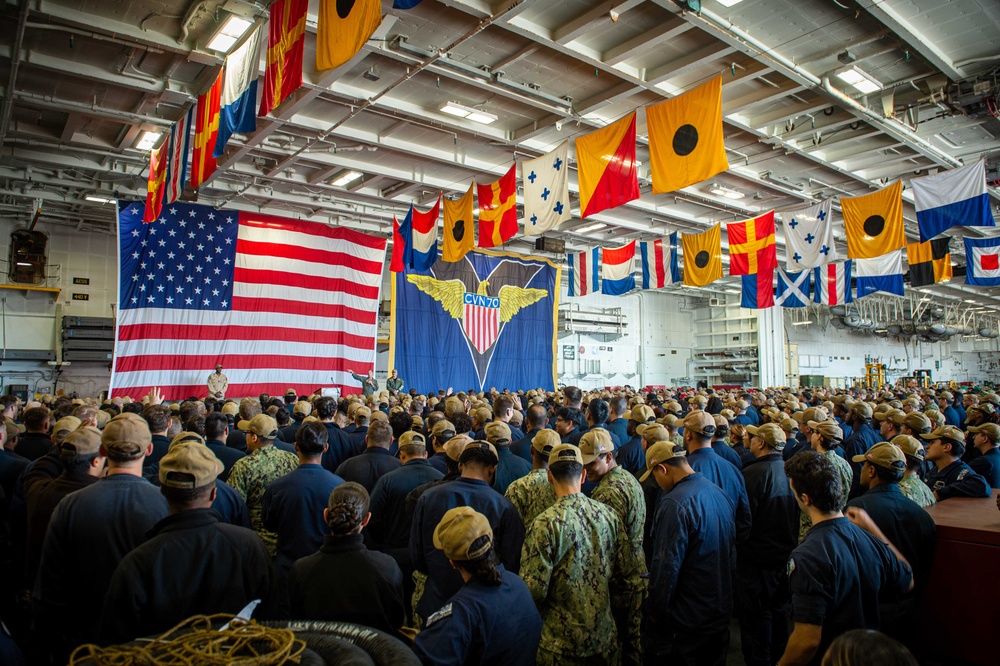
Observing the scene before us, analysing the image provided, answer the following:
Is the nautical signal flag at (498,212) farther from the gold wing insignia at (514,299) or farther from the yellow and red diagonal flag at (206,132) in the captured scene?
the gold wing insignia at (514,299)

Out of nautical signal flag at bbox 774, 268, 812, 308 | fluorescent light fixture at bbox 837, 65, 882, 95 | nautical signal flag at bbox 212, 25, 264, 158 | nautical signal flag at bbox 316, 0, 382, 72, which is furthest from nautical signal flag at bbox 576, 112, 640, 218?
nautical signal flag at bbox 774, 268, 812, 308

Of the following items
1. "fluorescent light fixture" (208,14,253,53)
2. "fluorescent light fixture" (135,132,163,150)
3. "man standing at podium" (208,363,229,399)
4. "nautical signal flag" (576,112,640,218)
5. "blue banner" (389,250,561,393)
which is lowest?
"man standing at podium" (208,363,229,399)

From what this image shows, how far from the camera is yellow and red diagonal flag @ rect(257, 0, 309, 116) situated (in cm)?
575

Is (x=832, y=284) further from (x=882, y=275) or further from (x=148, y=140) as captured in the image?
(x=148, y=140)

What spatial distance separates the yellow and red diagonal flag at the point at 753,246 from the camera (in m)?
12.6

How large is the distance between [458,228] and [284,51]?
5.89m

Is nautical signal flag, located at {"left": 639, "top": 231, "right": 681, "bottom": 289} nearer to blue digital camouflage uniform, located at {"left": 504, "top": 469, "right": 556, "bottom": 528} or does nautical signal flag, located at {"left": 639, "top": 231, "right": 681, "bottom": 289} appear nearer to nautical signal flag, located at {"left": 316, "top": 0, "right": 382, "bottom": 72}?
nautical signal flag, located at {"left": 316, "top": 0, "right": 382, "bottom": 72}

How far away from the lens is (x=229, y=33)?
7.71 metres

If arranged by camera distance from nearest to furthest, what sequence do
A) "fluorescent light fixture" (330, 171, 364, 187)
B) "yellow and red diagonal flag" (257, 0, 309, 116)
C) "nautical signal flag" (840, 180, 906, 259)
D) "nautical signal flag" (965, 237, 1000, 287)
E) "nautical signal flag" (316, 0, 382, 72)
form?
"nautical signal flag" (316, 0, 382, 72) → "yellow and red diagonal flag" (257, 0, 309, 116) → "nautical signal flag" (840, 180, 906, 259) → "nautical signal flag" (965, 237, 1000, 287) → "fluorescent light fixture" (330, 171, 364, 187)

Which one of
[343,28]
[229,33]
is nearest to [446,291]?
[229,33]

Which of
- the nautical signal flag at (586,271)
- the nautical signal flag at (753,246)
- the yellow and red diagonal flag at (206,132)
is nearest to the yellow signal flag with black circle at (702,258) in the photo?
the nautical signal flag at (753,246)

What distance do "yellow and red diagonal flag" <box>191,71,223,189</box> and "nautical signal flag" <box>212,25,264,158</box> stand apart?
0.63 ft

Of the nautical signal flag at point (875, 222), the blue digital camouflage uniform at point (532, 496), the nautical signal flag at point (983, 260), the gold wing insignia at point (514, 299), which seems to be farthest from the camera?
the gold wing insignia at point (514, 299)

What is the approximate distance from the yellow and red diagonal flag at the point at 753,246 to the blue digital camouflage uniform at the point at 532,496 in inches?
423
